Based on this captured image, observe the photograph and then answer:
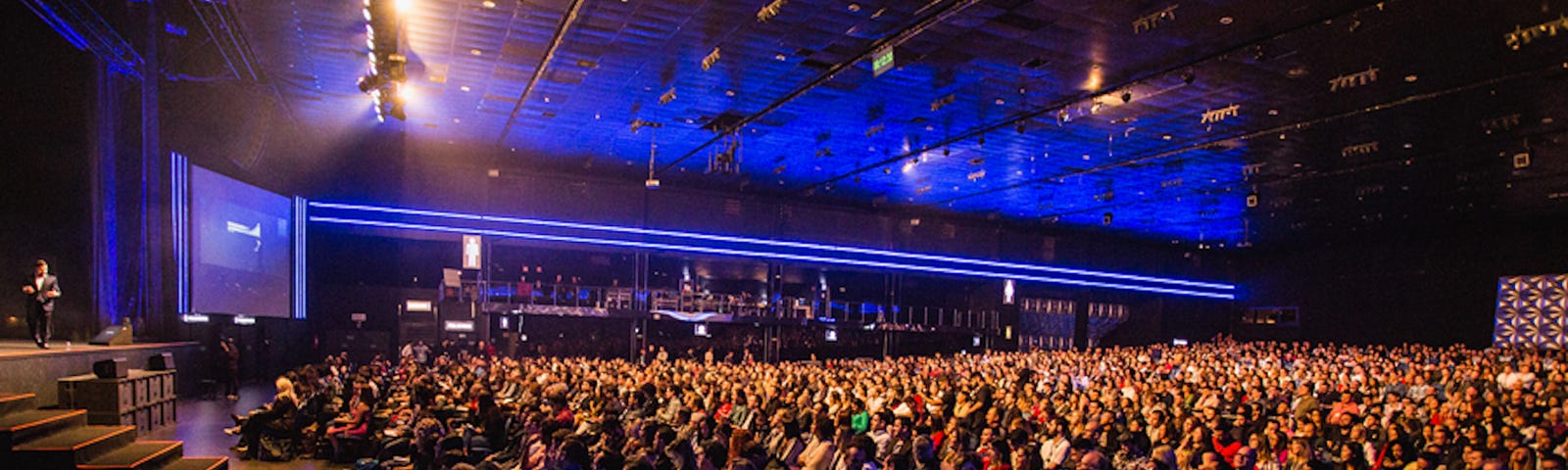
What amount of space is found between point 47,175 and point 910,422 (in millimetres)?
9638

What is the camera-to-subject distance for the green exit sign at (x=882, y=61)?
35.6 feet

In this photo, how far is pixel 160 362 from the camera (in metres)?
10.9

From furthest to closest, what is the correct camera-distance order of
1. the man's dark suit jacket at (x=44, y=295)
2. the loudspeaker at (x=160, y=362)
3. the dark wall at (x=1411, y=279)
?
1. the dark wall at (x=1411, y=279)
2. the loudspeaker at (x=160, y=362)
3. the man's dark suit jacket at (x=44, y=295)

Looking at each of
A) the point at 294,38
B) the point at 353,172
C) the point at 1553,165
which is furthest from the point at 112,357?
the point at 1553,165

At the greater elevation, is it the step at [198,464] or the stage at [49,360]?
the stage at [49,360]

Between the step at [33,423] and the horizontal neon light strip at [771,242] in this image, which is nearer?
the step at [33,423]

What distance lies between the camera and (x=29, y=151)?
10.3 meters

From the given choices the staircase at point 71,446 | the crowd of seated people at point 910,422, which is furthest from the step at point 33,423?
the crowd of seated people at point 910,422

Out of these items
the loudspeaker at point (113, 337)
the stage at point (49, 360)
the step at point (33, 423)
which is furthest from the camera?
the loudspeaker at point (113, 337)

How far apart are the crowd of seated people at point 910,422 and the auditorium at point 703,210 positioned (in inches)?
2.6

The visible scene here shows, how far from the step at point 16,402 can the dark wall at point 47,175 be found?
12.0ft

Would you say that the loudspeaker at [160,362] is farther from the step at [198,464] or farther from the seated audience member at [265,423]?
the step at [198,464]

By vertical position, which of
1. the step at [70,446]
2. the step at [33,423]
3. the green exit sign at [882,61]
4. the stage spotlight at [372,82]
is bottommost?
the step at [70,446]

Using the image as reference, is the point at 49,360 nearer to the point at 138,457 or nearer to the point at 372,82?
the point at 138,457
